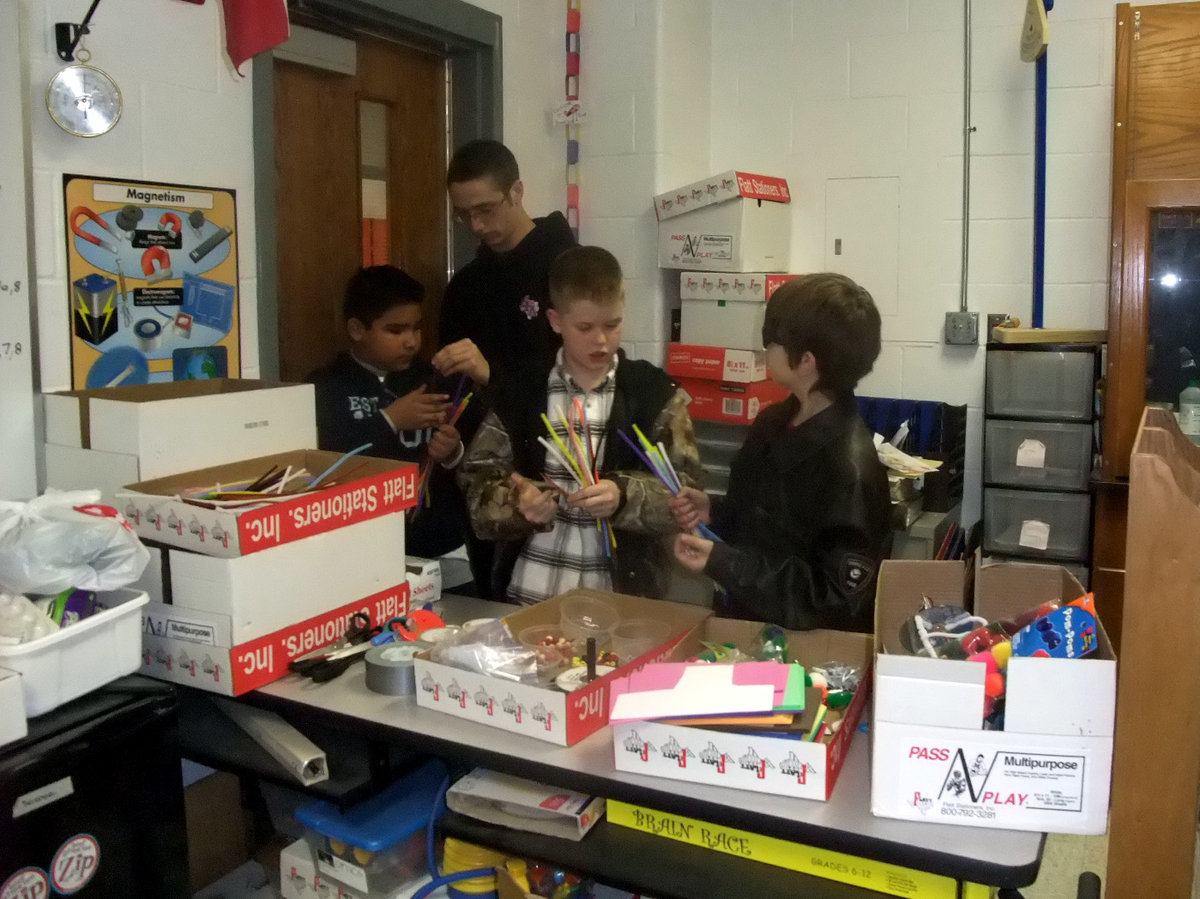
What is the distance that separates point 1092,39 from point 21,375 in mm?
3047

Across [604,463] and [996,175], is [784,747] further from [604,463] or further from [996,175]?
[996,175]

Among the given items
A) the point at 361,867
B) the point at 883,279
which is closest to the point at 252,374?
the point at 361,867

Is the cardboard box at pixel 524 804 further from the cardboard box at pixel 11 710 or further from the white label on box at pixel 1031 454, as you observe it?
the white label on box at pixel 1031 454

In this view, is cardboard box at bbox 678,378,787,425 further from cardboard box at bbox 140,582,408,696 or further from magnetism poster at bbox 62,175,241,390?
cardboard box at bbox 140,582,408,696

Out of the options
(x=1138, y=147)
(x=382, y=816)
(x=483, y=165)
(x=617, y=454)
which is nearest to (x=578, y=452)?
(x=617, y=454)

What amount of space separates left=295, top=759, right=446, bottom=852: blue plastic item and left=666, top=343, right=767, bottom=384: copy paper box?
Result: 6.08 ft

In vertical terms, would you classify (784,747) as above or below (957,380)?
below

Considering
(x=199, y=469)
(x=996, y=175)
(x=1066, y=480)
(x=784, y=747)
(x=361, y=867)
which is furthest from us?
(x=996, y=175)

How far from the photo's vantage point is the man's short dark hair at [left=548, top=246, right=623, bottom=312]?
2.13m

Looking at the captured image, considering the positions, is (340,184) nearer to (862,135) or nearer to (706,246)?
(706,246)

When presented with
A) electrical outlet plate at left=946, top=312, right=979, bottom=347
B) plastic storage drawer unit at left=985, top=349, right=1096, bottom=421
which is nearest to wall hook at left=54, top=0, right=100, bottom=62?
plastic storage drawer unit at left=985, top=349, right=1096, bottom=421

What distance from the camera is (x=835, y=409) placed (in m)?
1.93

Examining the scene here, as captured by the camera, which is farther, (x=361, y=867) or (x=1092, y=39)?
(x=1092, y=39)

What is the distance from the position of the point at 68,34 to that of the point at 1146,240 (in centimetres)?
259
